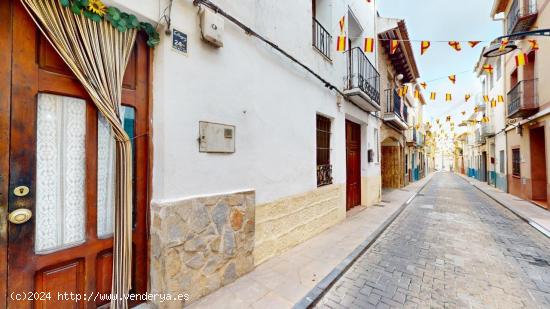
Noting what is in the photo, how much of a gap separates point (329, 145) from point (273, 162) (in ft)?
8.17

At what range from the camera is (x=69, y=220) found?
1982 millimetres

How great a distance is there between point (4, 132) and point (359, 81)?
23.1ft

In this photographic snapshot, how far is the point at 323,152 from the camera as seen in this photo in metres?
5.51

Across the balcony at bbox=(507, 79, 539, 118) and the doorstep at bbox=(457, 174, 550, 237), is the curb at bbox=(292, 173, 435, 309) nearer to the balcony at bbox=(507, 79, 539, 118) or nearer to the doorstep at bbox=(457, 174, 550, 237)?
the doorstep at bbox=(457, 174, 550, 237)

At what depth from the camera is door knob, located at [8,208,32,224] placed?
1.68 metres

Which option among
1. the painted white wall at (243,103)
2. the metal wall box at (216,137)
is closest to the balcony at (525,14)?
the painted white wall at (243,103)

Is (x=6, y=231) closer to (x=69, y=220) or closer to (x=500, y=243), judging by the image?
(x=69, y=220)

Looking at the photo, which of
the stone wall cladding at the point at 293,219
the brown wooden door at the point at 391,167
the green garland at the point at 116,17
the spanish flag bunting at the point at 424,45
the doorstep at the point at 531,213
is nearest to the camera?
the green garland at the point at 116,17

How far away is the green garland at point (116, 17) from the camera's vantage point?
1869mm

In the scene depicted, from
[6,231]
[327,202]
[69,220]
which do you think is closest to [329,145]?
[327,202]

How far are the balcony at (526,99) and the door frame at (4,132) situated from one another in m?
13.6

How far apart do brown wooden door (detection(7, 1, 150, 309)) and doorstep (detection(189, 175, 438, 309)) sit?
1.15 meters

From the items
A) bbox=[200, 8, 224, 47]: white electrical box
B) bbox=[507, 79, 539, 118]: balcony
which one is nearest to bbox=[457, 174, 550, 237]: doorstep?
bbox=[507, 79, 539, 118]: balcony

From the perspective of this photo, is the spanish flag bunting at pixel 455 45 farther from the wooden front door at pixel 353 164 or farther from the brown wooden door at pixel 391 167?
the brown wooden door at pixel 391 167
